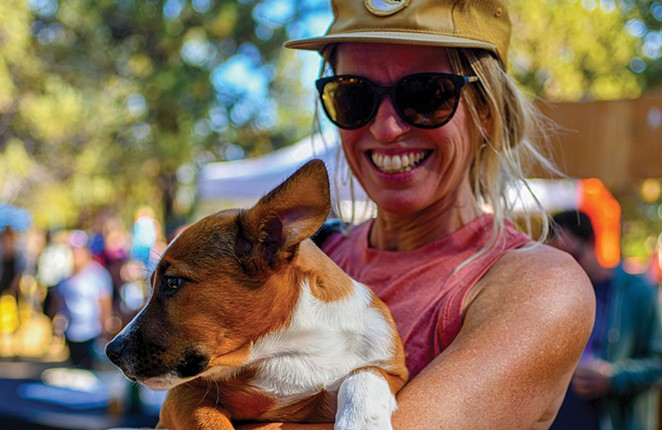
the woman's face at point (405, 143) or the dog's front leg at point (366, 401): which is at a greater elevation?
the woman's face at point (405, 143)

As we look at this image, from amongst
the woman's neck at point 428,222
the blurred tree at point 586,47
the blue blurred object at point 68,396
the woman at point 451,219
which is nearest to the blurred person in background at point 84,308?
the blue blurred object at point 68,396

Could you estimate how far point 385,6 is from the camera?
7.45 feet

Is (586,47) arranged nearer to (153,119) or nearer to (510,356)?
(153,119)

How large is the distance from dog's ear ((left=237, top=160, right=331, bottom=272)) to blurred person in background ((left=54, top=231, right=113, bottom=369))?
9251mm

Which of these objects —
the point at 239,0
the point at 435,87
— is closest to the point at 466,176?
the point at 435,87

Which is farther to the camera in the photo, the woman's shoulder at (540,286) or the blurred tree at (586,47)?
the blurred tree at (586,47)

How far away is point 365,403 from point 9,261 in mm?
16441

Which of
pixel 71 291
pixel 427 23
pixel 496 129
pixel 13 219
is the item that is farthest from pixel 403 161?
pixel 13 219

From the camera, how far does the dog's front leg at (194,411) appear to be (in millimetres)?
1939

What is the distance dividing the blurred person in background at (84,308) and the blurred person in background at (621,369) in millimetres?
7662

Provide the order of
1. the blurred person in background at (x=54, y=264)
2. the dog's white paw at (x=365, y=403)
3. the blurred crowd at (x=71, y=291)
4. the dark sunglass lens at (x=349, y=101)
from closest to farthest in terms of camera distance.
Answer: the dog's white paw at (x=365, y=403)
the dark sunglass lens at (x=349, y=101)
the blurred crowd at (x=71, y=291)
the blurred person in background at (x=54, y=264)

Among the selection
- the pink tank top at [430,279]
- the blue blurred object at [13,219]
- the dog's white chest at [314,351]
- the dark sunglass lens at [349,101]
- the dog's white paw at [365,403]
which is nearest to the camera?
the dog's white paw at [365,403]

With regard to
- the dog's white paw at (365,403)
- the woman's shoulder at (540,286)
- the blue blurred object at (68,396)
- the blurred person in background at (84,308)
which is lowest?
the blurred person in background at (84,308)

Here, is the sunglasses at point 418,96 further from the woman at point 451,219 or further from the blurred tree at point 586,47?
the blurred tree at point 586,47
